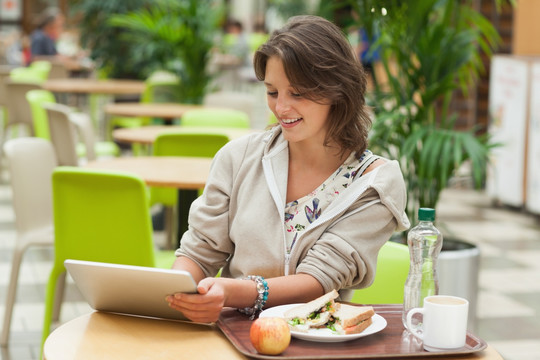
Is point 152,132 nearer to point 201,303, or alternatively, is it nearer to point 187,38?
point 187,38

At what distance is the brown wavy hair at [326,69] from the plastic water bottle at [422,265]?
32cm

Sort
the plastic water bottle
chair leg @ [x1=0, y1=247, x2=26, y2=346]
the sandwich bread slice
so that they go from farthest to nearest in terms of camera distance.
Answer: chair leg @ [x1=0, y1=247, x2=26, y2=346] → the plastic water bottle → the sandwich bread slice

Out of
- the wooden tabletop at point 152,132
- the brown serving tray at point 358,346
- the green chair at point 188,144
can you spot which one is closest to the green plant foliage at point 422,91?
the green chair at point 188,144

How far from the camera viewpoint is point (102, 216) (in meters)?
2.99

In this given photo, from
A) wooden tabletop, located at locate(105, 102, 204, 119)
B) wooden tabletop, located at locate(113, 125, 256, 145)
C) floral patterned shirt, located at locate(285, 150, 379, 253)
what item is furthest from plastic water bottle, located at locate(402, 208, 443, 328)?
wooden tabletop, located at locate(105, 102, 204, 119)

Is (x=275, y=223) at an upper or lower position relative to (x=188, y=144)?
upper

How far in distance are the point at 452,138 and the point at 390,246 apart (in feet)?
5.98

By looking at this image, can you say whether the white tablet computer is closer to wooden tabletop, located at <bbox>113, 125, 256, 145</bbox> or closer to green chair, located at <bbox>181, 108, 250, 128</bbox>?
wooden tabletop, located at <bbox>113, 125, 256, 145</bbox>

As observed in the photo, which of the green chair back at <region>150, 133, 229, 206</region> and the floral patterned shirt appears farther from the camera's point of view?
the green chair back at <region>150, 133, 229, 206</region>

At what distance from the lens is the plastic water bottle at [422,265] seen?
175 centimetres

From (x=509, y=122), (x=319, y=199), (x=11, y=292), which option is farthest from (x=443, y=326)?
(x=509, y=122)

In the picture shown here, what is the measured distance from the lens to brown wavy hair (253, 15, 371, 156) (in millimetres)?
1911

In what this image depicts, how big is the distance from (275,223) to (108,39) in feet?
27.0

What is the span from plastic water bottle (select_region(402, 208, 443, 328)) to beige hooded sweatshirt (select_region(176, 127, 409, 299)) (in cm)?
13
